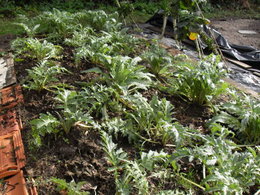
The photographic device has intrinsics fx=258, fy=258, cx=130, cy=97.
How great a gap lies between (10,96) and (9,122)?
535 mm

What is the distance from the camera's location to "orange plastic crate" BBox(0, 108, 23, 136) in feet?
8.08

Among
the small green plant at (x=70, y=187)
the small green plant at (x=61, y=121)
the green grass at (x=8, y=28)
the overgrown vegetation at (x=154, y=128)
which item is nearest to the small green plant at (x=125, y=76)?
the overgrown vegetation at (x=154, y=128)

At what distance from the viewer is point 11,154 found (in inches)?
85.7

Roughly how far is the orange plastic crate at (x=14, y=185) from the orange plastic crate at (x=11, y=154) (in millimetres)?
51

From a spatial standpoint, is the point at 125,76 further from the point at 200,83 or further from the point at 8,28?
the point at 8,28

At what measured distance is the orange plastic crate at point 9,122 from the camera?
246 cm

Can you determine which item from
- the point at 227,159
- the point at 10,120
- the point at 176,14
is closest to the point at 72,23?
the point at 176,14

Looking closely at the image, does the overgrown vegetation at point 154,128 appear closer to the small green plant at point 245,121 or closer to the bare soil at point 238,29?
the small green plant at point 245,121

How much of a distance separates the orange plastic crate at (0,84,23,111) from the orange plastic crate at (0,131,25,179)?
567mm

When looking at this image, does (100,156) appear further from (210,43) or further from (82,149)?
(210,43)

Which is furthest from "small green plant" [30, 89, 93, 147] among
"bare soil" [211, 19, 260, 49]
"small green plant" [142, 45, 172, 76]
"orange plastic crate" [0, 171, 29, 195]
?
"bare soil" [211, 19, 260, 49]

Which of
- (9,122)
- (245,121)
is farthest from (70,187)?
(245,121)

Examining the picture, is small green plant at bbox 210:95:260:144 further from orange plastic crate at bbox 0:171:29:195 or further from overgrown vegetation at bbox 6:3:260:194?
orange plastic crate at bbox 0:171:29:195

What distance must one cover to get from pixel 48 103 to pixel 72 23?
2.93 meters
